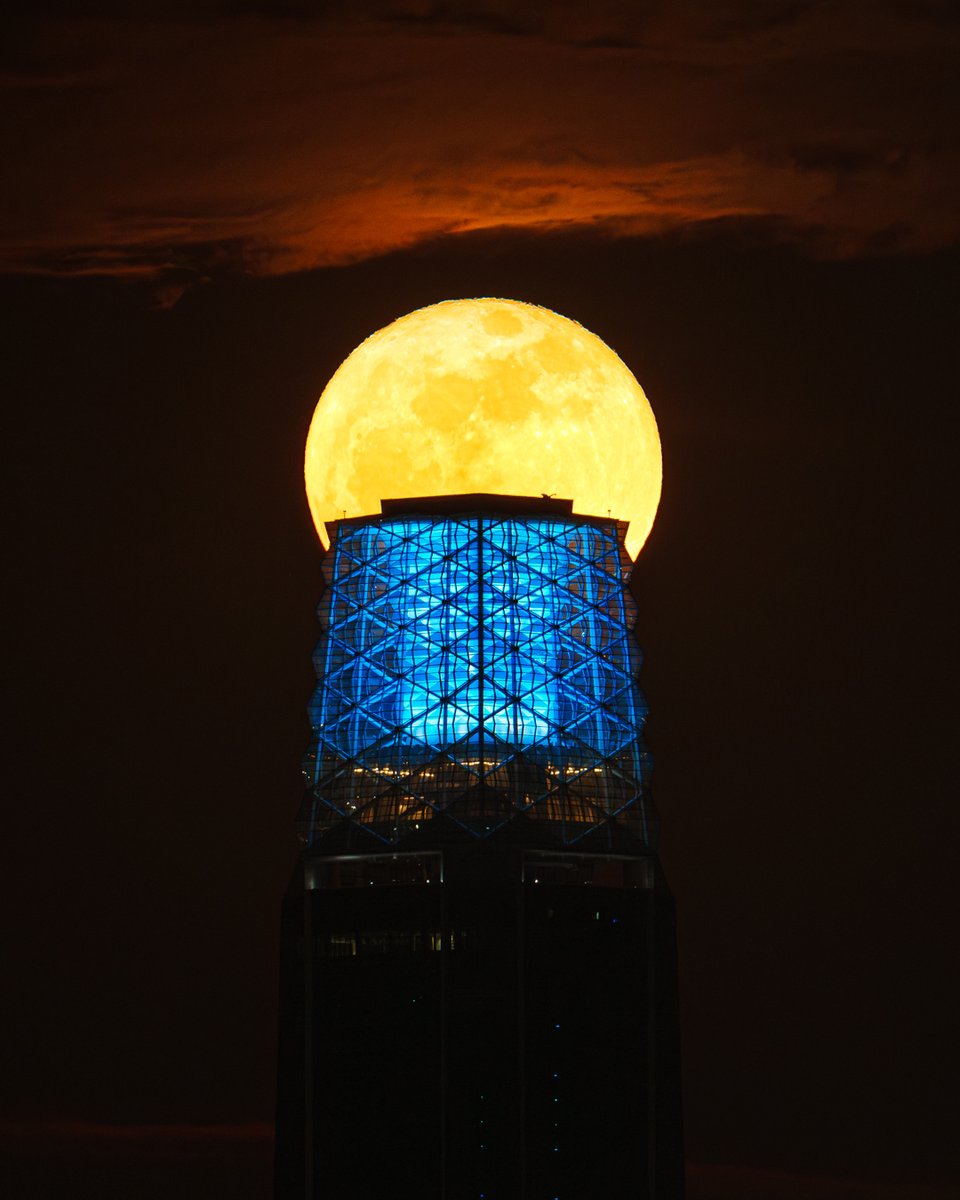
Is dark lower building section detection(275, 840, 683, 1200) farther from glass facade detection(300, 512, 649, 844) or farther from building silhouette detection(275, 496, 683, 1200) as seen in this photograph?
glass facade detection(300, 512, 649, 844)

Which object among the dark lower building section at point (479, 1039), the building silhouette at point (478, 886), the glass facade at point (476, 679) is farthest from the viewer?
the glass facade at point (476, 679)

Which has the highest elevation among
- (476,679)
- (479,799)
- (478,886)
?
(476,679)

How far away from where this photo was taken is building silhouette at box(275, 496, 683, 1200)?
110m

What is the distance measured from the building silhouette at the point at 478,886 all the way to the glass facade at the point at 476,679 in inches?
3.0

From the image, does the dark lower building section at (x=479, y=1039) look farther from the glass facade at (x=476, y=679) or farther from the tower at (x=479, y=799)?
the glass facade at (x=476, y=679)

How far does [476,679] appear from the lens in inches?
4449

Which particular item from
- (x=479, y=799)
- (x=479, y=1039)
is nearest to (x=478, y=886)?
(x=479, y=799)

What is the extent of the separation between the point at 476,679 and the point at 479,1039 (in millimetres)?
12133

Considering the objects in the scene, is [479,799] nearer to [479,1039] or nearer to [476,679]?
[476,679]

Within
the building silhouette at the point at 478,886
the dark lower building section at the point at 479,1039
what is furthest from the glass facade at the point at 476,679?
the dark lower building section at the point at 479,1039

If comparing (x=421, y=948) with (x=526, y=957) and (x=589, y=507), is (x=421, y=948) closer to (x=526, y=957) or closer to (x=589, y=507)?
(x=526, y=957)

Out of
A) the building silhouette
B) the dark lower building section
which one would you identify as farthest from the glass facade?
the dark lower building section

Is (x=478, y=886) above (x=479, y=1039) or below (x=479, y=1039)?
above

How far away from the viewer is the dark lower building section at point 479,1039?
109 m
